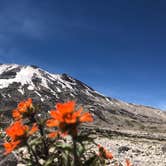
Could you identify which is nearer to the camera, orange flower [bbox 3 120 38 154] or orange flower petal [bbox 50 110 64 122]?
orange flower petal [bbox 50 110 64 122]

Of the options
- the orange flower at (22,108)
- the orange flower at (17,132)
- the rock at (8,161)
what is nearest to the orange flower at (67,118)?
the orange flower at (17,132)

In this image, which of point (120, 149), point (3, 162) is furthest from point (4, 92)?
point (3, 162)

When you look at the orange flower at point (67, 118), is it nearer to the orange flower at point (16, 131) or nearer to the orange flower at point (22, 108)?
the orange flower at point (16, 131)

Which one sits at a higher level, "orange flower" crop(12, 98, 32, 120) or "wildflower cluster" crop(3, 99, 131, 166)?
"orange flower" crop(12, 98, 32, 120)

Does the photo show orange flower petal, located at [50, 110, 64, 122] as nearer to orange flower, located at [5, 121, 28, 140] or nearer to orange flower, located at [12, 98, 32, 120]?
orange flower, located at [5, 121, 28, 140]

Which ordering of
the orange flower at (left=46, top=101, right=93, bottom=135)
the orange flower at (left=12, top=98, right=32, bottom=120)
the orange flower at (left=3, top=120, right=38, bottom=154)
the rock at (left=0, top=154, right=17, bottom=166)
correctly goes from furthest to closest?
the rock at (left=0, top=154, right=17, bottom=166) < the orange flower at (left=12, top=98, right=32, bottom=120) < the orange flower at (left=3, top=120, right=38, bottom=154) < the orange flower at (left=46, top=101, right=93, bottom=135)

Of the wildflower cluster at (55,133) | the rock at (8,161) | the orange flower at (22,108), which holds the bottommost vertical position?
the wildflower cluster at (55,133)

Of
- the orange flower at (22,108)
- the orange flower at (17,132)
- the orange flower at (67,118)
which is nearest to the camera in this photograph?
the orange flower at (67,118)

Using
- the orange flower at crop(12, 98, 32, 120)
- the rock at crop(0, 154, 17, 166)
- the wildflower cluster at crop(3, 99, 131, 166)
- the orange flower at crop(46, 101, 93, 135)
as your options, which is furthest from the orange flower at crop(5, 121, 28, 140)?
the rock at crop(0, 154, 17, 166)

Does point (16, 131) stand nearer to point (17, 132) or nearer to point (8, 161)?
point (17, 132)

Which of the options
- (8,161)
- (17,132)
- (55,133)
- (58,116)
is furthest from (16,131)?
(8,161)

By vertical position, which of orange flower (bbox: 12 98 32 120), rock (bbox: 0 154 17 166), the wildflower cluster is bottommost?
the wildflower cluster

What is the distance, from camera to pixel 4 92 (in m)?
183

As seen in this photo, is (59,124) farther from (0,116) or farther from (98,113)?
(98,113)
